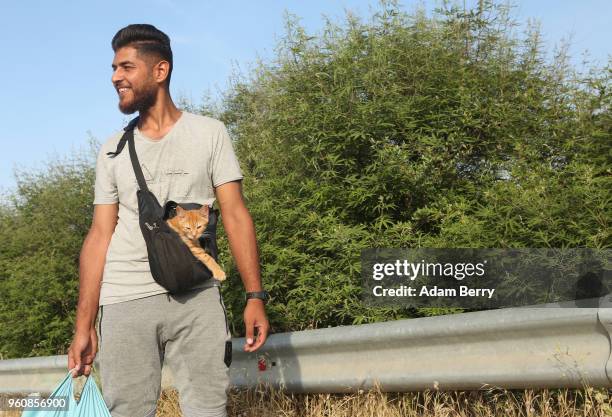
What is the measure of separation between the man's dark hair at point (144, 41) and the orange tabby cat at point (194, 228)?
76 centimetres

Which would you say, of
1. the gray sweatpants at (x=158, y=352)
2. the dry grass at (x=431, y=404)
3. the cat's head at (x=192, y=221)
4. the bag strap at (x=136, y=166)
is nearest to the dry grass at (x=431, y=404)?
the dry grass at (x=431, y=404)

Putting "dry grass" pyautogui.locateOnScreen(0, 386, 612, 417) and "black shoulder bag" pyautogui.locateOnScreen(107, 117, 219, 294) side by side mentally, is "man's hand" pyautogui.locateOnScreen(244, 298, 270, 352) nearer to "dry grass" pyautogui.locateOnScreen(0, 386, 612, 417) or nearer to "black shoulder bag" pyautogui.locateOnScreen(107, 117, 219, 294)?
"black shoulder bag" pyautogui.locateOnScreen(107, 117, 219, 294)

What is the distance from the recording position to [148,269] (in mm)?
3322

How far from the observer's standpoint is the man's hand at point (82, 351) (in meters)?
3.44

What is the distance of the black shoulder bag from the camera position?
3.23 metres

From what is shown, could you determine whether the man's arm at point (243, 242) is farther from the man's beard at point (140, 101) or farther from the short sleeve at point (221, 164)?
the man's beard at point (140, 101)

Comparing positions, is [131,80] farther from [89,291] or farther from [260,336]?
[260,336]

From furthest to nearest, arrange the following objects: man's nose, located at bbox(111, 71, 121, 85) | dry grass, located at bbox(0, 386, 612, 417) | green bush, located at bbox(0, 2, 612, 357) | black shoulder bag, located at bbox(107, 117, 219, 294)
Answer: green bush, located at bbox(0, 2, 612, 357) → dry grass, located at bbox(0, 386, 612, 417) → man's nose, located at bbox(111, 71, 121, 85) → black shoulder bag, located at bbox(107, 117, 219, 294)

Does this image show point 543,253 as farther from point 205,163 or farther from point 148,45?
point 148,45

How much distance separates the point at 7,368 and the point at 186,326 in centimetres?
383

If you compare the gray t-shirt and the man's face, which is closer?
the gray t-shirt


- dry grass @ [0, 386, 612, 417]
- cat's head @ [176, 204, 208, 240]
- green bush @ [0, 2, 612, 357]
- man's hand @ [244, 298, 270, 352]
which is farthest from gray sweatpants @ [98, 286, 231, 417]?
green bush @ [0, 2, 612, 357]

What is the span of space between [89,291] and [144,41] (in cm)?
120

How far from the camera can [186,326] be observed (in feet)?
10.9
